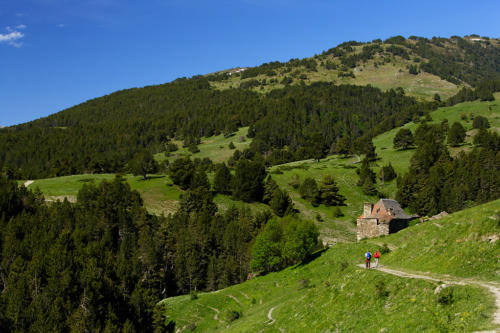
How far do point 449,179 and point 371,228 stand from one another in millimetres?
81429

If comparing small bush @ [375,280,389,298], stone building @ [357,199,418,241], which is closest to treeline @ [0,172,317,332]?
stone building @ [357,199,418,241]

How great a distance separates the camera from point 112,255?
90.5m

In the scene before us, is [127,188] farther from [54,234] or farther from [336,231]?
[336,231]

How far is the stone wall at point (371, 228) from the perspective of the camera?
2506 inches

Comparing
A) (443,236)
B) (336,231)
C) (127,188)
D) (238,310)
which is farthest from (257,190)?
(443,236)

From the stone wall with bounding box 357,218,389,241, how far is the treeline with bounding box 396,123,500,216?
61.8m

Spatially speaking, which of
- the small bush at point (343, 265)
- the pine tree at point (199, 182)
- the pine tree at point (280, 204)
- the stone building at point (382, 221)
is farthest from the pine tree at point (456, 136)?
the small bush at point (343, 265)

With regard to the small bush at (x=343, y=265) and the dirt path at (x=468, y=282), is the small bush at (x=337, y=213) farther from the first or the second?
the dirt path at (x=468, y=282)

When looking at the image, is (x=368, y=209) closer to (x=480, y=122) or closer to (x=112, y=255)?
(x=112, y=255)

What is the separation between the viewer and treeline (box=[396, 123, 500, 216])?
11644 cm

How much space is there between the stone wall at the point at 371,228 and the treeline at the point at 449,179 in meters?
61.8

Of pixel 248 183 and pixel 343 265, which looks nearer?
pixel 343 265

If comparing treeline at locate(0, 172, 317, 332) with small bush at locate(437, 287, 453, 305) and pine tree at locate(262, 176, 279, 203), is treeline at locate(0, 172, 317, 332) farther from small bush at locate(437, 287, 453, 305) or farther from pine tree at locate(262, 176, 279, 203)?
small bush at locate(437, 287, 453, 305)

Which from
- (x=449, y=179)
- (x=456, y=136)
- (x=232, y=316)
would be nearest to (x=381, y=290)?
(x=232, y=316)
